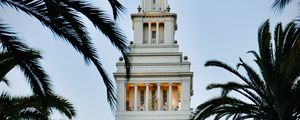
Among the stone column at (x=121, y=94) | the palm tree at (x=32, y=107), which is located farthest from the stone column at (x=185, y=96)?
the palm tree at (x=32, y=107)

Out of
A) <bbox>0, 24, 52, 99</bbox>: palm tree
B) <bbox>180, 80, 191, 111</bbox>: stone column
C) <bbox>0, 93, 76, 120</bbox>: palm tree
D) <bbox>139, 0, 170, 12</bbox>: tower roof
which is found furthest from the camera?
<bbox>139, 0, 170, 12</bbox>: tower roof

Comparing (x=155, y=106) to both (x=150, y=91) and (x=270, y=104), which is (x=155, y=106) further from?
(x=270, y=104)

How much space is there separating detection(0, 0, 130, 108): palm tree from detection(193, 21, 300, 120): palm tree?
1250cm

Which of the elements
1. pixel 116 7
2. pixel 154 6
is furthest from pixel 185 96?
pixel 116 7

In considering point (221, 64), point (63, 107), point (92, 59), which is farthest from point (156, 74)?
point (92, 59)

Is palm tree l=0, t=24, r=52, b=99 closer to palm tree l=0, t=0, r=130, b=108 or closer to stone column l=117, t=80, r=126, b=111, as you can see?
palm tree l=0, t=0, r=130, b=108

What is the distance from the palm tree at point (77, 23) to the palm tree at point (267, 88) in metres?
12.5

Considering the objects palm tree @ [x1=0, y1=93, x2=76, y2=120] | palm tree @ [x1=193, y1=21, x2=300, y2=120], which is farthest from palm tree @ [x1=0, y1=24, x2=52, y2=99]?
palm tree @ [x1=193, y1=21, x2=300, y2=120]

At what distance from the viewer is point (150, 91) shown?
6706 centimetres

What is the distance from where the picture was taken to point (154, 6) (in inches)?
2783

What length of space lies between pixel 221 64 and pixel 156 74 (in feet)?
120

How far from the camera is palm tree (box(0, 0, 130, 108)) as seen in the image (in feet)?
41.7

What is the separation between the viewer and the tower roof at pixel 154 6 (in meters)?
69.8

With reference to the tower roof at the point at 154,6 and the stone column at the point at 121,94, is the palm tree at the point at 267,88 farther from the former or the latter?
the tower roof at the point at 154,6
